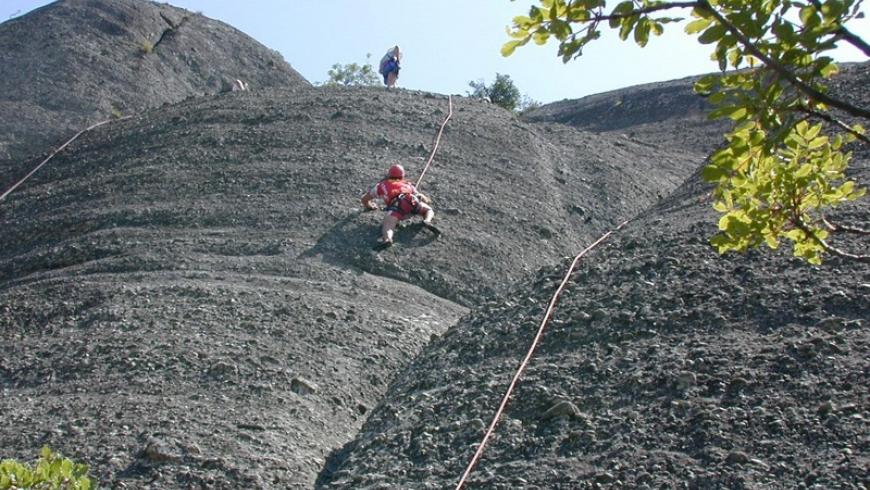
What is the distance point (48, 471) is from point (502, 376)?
199 inches

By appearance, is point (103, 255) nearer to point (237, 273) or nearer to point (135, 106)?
point (237, 273)

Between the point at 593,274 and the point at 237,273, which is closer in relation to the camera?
the point at 593,274

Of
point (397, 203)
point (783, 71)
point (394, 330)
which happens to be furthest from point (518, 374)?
point (783, 71)

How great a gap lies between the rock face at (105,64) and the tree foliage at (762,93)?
19508 millimetres

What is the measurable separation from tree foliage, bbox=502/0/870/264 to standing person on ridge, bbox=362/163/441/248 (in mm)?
9895

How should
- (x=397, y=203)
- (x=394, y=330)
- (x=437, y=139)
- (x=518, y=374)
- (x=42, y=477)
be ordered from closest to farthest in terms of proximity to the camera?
(x=42, y=477) < (x=518, y=374) < (x=394, y=330) < (x=397, y=203) < (x=437, y=139)

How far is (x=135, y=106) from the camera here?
28.3 m

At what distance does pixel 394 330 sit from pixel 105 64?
1909cm

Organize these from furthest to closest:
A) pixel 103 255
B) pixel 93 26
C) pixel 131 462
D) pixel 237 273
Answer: pixel 93 26
pixel 103 255
pixel 237 273
pixel 131 462

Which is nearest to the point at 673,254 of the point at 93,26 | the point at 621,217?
the point at 621,217

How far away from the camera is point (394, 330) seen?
42.3 ft

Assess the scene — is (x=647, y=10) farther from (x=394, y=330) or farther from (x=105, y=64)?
(x=105, y=64)

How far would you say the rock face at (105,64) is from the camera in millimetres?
26422

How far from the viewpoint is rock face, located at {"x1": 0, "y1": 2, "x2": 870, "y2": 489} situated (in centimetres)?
890
